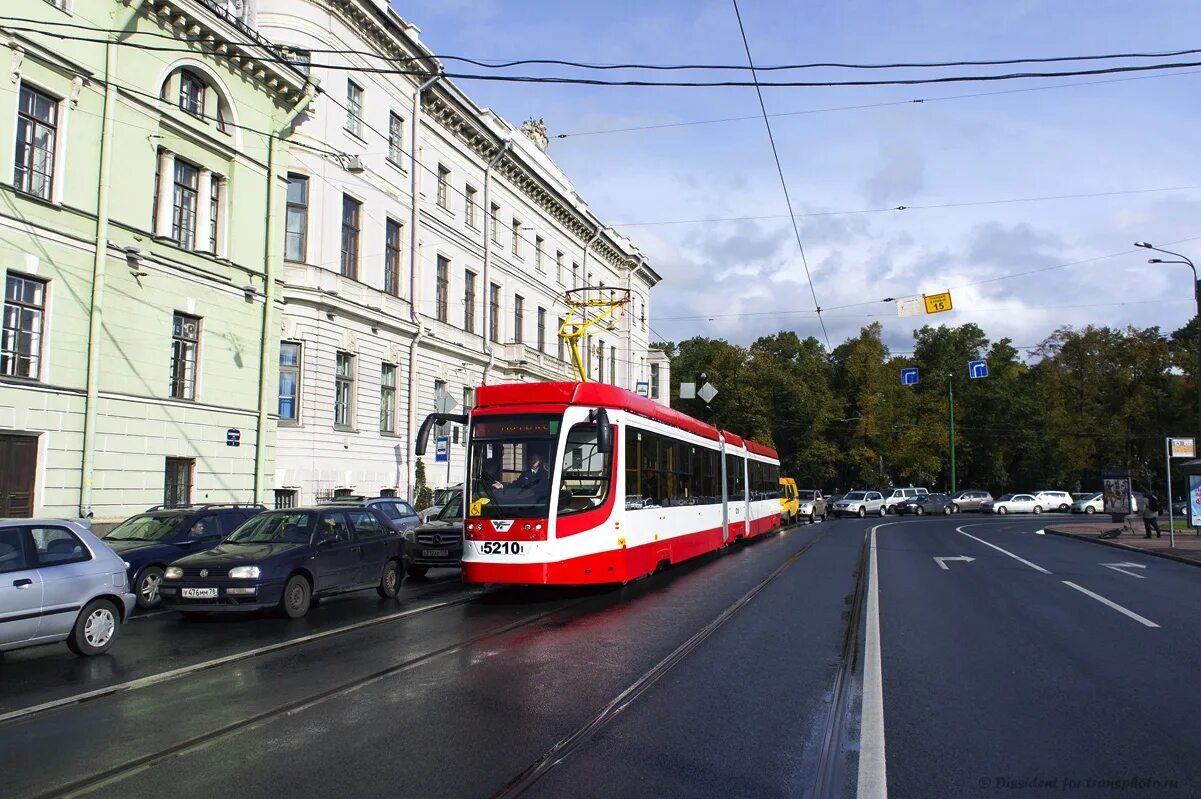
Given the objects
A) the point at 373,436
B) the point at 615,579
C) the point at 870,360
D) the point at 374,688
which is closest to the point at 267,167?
the point at 373,436

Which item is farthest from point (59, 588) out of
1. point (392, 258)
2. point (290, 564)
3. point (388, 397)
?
point (392, 258)

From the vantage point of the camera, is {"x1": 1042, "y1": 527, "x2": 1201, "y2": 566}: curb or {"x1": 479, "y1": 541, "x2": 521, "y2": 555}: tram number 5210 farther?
{"x1": 1042, "y1": 527, "x2": 1201, "y2": 566}: curb

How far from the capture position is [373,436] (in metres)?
30.2

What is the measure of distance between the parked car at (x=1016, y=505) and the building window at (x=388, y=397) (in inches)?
1636

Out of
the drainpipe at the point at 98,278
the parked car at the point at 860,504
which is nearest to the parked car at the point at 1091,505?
the parked car at the point at 860,504

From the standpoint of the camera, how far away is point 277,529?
1301cm

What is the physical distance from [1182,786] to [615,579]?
29.2 ft

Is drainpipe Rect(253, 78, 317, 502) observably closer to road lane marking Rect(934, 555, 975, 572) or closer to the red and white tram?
the red and white tram

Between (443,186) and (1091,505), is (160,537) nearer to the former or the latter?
(443,186)

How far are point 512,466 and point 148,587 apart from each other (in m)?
5.46

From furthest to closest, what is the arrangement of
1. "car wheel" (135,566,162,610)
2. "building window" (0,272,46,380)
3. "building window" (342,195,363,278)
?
"building window" (342,195,363,278)
"building window" (0,272,46,380)
"car wheel" (135,566,162,610)

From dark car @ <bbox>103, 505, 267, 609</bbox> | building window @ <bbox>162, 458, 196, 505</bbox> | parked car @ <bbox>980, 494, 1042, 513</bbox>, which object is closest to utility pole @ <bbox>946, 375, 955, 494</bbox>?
parked car @ <bbox>980, 494, 1042, 513</bbox>

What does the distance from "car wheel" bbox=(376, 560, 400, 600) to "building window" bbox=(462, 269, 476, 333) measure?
78.5 ft

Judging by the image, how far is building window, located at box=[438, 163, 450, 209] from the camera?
3559 cm
